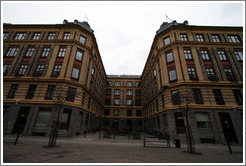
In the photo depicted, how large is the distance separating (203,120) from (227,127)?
11.6 ft

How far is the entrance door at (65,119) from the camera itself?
1700cm

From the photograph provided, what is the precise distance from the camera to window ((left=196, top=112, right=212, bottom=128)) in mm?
16266

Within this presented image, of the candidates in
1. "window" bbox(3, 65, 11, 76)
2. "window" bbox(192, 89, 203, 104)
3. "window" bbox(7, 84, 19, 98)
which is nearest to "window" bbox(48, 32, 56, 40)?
"window" bbox(3, 65, 11, 76)

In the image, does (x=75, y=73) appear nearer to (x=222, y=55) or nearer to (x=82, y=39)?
(x=82, y=39)

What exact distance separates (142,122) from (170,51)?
25793 millimetres

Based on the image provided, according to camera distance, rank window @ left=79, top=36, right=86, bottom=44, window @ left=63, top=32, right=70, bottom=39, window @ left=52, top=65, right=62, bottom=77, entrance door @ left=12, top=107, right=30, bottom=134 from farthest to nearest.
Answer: window @ left=79, top=36, right=86, bottom=44
window @ left=63, top=32, right=70, bottom=39
window @ left=52, top=65, right=62, bottom=77
entrance door @ left=12, top=107, right=30, bottom=134

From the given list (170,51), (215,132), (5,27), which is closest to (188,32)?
(170,51)

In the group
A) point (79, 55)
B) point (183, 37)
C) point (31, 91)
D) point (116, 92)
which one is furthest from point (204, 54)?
point (31, 91)

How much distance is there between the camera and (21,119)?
17.1m

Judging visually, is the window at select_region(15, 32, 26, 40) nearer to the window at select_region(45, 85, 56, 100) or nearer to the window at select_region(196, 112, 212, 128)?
the window at select_region(45, 85, 56, 100)

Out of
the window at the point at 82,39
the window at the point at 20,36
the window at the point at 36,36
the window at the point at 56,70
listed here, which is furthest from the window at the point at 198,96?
the window at the point at 20,36

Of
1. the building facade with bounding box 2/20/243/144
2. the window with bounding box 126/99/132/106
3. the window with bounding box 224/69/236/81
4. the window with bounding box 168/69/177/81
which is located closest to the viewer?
the building facade with bounding box 2/20/243/144

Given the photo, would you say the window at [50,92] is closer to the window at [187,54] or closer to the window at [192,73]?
the window at [192,73]

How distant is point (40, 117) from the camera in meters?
17.1
